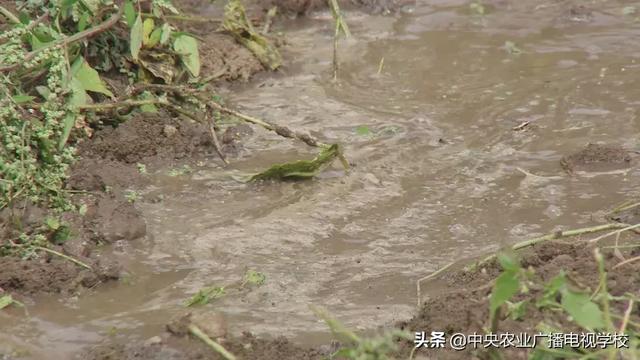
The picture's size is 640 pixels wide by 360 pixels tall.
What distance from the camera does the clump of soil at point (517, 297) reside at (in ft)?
9.06

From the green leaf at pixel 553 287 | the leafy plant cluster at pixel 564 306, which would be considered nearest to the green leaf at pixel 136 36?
the leafy plant cluster at pixel 564 306

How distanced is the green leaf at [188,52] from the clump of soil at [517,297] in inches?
83.2

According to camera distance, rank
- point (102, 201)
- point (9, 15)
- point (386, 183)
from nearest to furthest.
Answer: point (102, 201) < point (386, 183) < point (9, 15)

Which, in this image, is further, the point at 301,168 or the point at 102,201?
the point at 301,168

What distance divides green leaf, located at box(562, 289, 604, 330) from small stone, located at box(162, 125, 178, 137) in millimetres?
2712

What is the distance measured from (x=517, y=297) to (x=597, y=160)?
1.66m

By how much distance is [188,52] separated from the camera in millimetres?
4930

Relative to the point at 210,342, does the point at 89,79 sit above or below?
above

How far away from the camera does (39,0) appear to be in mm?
4676

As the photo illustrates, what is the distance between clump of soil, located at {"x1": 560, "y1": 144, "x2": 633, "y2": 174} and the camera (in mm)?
4336

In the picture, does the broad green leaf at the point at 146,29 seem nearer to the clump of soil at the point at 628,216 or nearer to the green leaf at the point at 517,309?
the clump of soil at the point at 628,216

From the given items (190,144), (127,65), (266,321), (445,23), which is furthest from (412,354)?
(445,23)

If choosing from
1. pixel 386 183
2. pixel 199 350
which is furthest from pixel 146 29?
pixel 199 350

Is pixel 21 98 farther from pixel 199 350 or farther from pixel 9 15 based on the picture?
pixel 199 350
